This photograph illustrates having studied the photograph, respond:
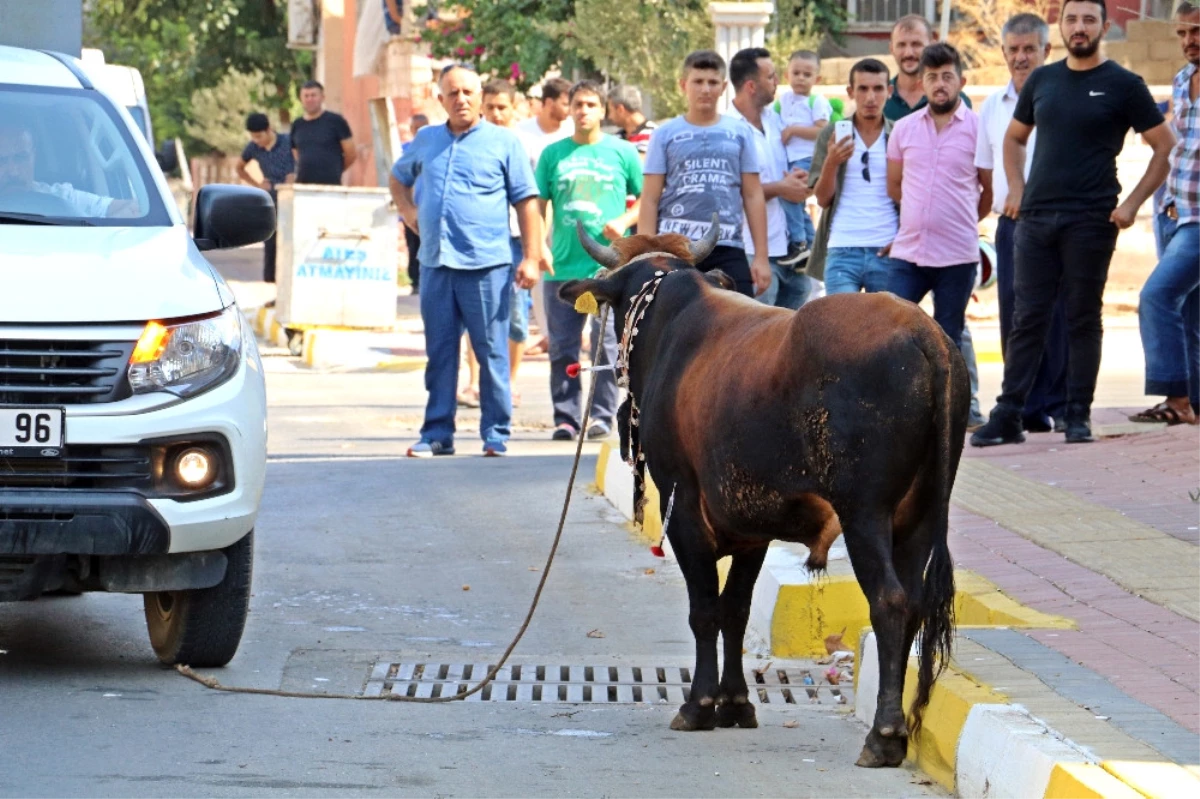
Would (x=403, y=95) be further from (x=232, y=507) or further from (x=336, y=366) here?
(x=232, y=507)

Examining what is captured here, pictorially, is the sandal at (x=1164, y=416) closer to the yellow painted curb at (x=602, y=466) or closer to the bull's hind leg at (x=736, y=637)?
the yellow painted curb at (x=602, y=466)

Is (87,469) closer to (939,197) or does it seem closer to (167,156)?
(939,197)

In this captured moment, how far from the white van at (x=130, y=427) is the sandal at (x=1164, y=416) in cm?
595

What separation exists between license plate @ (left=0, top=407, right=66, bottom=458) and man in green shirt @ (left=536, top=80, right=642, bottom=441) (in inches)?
242

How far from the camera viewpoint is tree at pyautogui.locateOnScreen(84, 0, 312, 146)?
121 ft

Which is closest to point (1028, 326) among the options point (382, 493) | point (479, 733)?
point (382, 493)

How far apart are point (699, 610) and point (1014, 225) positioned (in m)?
5.70

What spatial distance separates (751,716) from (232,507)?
1.73 m

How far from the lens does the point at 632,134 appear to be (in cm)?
1476

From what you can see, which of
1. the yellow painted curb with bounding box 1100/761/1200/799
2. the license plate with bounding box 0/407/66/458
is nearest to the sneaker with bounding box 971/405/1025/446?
the license plate with bounding box 0/407/66/458

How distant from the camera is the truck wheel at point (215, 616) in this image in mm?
6617

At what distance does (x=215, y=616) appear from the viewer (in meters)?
6.63

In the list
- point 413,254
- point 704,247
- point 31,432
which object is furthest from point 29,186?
point 413,254

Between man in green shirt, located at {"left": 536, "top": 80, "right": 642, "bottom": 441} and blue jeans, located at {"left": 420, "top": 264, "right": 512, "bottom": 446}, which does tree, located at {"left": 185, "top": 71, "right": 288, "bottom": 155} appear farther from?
blue jeans, located at {"left": 420, "top": 264, "right": 512, "bottom": 446}
